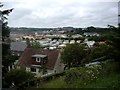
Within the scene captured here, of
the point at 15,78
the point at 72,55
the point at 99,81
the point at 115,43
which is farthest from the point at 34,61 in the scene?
the point at 99,81

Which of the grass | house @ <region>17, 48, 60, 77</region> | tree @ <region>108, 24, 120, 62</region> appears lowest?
house @ <region>17, 48, 60, 77</region>

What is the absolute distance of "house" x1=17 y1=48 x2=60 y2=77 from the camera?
1242 inches

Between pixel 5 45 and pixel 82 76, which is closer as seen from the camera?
pixel 82 76

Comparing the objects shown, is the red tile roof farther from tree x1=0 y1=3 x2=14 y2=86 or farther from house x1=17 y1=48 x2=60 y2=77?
tree x1=0 y1=3 x2=14 y2=86

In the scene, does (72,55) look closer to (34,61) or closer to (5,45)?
(34,61)

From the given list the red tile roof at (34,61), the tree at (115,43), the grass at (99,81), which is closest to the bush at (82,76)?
the grass at (99,81)

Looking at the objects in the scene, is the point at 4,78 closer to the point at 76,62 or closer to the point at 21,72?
the point at 21,72

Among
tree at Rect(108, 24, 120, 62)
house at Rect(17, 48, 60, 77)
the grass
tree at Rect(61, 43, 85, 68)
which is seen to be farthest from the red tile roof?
tree at Rect(108, 24, 120, 62)

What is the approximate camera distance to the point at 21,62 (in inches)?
1331

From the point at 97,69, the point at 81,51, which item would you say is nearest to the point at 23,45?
the point at 81,51

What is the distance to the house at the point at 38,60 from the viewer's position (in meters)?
31.5

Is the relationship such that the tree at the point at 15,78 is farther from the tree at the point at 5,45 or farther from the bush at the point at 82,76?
the bush at the point at 82,76

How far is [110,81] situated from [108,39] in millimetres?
2500

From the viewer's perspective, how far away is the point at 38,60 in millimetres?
32594
